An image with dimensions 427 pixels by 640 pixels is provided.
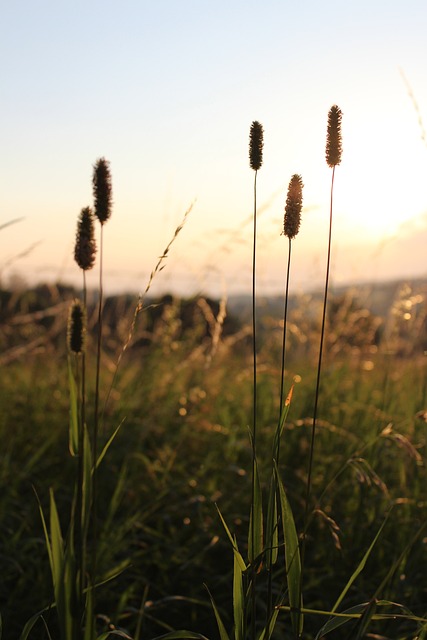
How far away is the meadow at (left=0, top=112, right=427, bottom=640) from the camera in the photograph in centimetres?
136

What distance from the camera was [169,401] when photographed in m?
3.89

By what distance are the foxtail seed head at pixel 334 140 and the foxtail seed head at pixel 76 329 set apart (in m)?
0.56

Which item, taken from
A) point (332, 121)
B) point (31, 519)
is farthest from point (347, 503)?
point (332, 121)

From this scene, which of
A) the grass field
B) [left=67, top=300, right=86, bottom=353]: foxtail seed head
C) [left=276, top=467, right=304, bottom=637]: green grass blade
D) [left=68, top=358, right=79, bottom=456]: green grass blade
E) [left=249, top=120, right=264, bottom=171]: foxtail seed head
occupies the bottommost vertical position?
the grass field

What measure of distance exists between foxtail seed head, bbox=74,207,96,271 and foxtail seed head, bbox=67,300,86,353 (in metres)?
0.09

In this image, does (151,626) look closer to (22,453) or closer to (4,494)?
(4,494)

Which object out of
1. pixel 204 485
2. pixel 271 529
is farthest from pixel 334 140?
pixel 204 485

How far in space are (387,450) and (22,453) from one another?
176 cm

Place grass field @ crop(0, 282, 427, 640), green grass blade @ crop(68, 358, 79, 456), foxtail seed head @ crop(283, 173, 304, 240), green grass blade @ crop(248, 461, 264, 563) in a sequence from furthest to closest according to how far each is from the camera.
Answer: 1. grass field @ crop(0, 282, 427, 640)
2. green grass blade @ crop(68, 358, 79, 456)
3. green grass blade @ crop(248, 461, 264, 563)
4. foxtail seed head @ crop(283, 173, 304, 240)

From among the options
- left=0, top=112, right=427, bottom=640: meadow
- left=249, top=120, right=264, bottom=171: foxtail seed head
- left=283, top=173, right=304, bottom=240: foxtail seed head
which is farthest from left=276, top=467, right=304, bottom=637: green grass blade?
left=249, top=120, right=264, bottom=171: foxtail seed head

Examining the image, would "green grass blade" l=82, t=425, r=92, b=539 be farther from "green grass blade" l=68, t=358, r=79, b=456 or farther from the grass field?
the grass field

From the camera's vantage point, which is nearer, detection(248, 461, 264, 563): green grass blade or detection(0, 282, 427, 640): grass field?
detection(248, 461, 264, 563): green grass blade

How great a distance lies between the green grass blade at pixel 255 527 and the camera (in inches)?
52.6

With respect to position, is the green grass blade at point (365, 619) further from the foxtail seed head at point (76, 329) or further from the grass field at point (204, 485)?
the foxtail seed head at point (76, 329)
